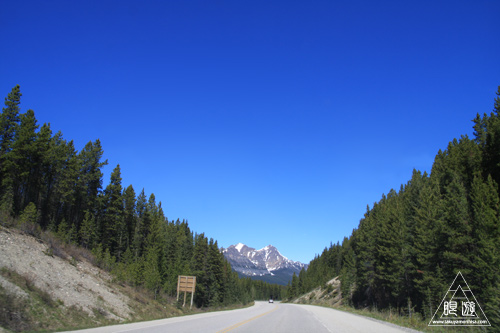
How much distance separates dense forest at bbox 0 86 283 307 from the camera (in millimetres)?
35500

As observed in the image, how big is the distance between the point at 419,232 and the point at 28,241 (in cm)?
4061

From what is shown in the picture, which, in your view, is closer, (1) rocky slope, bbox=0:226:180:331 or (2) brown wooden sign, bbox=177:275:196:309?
Result: (1) rocky slope, bbox=0:226:180:331

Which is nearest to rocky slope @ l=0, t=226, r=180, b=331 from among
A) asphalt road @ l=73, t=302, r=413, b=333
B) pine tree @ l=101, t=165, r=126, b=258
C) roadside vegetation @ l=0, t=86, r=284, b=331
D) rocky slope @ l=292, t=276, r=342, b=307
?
roadside vegetation @ l=0, t=86, r=284, b=331

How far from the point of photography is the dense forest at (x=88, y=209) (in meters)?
35.5

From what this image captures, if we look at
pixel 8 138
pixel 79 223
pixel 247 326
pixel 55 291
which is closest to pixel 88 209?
pixel 79 223

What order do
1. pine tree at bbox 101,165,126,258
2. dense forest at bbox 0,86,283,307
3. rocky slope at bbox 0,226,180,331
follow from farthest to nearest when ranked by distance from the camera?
pine tree at bbox 101,165,126,258, dense forest at bbox 0,86,283,307, rocky slope at bbox 0,226,180,331

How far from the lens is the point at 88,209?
171 feet

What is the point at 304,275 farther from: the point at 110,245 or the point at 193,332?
the point at 193,332

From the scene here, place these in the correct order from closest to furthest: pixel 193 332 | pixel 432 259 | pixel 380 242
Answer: pixel 193 332 → pixel 432 259 → pixel 380 242

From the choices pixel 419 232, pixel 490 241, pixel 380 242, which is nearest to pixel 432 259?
pixel 419 232

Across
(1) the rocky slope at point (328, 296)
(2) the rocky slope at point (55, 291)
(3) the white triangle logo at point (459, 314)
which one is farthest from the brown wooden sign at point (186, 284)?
(1) the rocky slope at point (328, 296)

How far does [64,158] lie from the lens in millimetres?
45281

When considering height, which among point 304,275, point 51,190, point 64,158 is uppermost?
point 64,158

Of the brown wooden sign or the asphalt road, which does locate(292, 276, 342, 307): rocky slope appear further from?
the asphalt road
